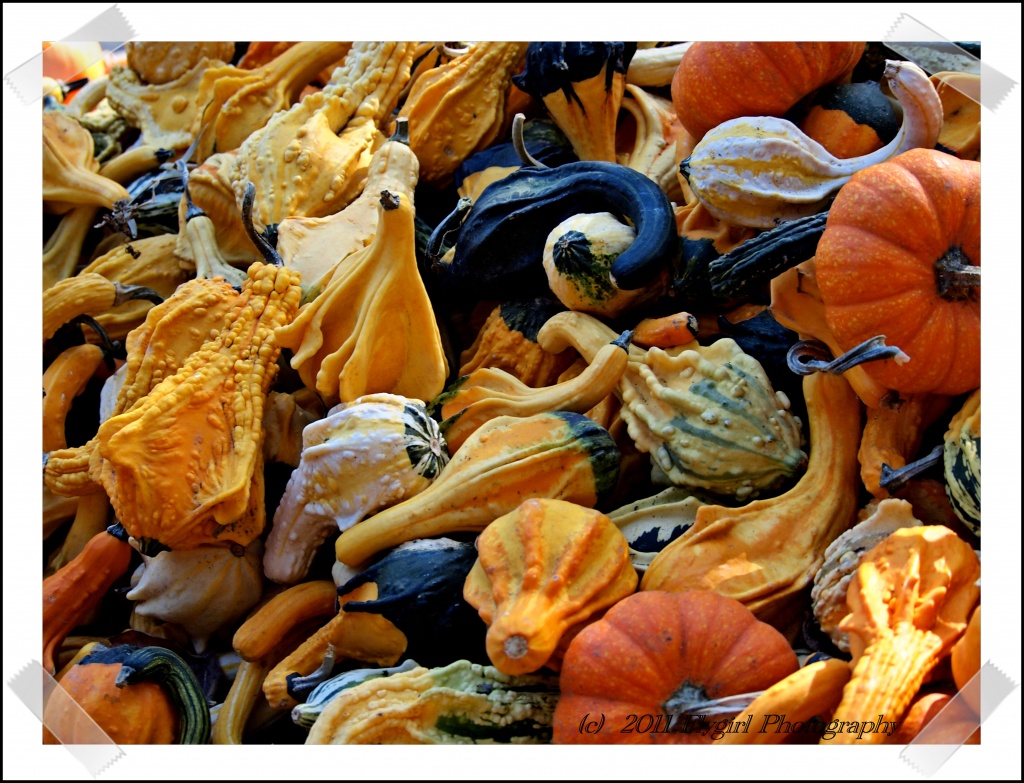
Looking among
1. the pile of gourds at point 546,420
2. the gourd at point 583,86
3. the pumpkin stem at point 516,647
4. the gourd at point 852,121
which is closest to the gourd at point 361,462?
Answer: the pile of gourds at point 546,420

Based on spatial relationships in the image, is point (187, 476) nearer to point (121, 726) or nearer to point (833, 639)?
point (121, 726)

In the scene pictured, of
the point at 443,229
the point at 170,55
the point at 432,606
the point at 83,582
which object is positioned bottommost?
the point at 432,606

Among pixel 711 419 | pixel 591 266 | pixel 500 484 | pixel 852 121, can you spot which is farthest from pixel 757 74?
pixel 500 484

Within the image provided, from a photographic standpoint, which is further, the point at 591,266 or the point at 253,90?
the point at 253,90

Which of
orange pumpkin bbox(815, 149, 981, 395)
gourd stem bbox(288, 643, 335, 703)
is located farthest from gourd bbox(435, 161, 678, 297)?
gourd stem bbox(288, 643, 335, 703)

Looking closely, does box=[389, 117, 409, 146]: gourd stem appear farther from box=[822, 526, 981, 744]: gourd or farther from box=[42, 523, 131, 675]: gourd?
box=[822, 526, 981, 744]: gourd

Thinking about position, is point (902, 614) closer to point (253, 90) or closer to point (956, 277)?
point (956, 277)
